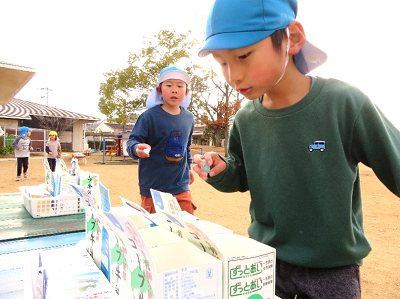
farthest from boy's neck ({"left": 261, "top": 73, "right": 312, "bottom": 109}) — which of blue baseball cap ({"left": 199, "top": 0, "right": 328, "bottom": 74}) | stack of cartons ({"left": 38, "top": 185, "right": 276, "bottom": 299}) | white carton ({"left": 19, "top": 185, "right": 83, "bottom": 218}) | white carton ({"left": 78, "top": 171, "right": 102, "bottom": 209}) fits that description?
white carton ({"left": 19, "top": 185, "right": 83, "bottom": 218})

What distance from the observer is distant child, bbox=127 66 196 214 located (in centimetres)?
259

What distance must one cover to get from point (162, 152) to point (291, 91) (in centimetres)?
168

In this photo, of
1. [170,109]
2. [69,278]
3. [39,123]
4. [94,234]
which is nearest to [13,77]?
[170,109]

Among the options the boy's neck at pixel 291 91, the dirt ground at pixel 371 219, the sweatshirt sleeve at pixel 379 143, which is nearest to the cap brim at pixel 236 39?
→ the boy's neck at pixel 291 91

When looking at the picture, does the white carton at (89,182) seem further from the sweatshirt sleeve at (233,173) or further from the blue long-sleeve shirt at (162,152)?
the sweatshirt sleeve at (233,173)

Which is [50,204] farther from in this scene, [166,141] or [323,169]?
[323,169]

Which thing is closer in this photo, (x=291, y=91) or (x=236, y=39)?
(x=236, y=39)

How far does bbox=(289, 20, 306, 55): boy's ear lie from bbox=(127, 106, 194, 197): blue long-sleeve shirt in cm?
174

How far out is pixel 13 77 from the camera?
545 cm

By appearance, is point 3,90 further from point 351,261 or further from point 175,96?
point 351,261

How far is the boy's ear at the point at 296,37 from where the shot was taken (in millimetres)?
966

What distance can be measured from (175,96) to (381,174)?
6.35 ft

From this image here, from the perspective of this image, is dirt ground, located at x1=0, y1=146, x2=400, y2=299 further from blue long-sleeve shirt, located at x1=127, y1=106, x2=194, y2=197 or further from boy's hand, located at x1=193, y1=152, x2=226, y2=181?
boy's hand, located at x1=193, y1=152, x2=226, y2=181

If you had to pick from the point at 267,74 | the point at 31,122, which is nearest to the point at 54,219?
the point at 267,74
